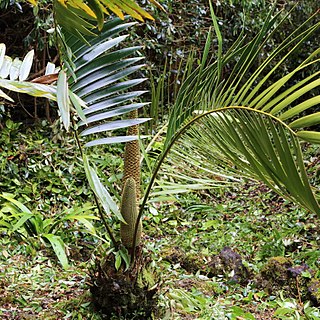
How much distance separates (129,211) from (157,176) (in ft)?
3.87

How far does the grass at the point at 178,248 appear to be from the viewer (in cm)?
229

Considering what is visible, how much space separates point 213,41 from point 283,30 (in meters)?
1.06

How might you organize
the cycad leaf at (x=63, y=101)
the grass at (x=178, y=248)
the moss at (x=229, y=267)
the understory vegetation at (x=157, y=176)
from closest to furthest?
the cycad leaf at (x=63, y=101), the understory vegetation at (x=157, y=176), the grass at (x=178, y=248), the moss at (x=229, y=267)

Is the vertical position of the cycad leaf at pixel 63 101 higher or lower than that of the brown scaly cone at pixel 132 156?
higher

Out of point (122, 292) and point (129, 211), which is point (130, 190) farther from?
point (122, 292)

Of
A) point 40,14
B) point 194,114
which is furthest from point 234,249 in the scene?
point 40,14

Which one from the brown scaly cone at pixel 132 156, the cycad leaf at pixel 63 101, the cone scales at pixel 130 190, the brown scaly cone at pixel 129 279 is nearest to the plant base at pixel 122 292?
the brown scaly cone at pixel 129 279

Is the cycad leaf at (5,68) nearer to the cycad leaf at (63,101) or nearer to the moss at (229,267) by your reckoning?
the cycad leaf at (63,101)

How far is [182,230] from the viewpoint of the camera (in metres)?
3.47

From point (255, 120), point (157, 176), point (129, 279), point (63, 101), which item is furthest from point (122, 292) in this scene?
point (157, 176)

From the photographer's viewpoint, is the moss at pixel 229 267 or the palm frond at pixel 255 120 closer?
the palm frond at pixel 255 120

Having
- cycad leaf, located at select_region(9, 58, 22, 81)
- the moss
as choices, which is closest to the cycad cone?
cycad leaf, located at select_region(9, 58, 22, 81)

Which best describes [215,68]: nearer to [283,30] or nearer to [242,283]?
[242,283]

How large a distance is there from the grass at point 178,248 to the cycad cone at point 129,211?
0.84 ft
